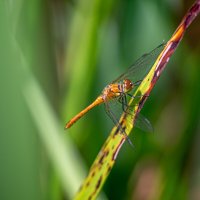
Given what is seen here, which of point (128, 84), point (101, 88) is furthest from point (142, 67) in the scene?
point (101, 88)

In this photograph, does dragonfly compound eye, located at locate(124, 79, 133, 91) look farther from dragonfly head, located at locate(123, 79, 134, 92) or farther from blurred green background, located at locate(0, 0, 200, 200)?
blurred green background, located at locate(0, 0, 200, 200)

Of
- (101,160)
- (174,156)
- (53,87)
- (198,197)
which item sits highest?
(53,87)

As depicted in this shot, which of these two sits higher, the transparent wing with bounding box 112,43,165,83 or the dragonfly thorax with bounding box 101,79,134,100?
the transparent wing with bounding box 112,43,165,83

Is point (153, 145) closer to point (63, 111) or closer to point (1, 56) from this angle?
point (63, 111)

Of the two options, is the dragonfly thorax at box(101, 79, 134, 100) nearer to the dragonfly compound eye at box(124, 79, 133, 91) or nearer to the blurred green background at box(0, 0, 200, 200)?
the dragonfly compound eye at box(124, 79, 133, 91)

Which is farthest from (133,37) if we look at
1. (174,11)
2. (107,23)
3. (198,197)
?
(198,197)

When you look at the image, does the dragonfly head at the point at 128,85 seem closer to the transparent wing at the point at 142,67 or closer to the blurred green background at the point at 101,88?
the transparent wing at the point at 142,67

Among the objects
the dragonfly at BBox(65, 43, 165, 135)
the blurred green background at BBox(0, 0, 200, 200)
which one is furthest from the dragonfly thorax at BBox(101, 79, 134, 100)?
the blurred green background at BBox(0, 0, 200, 200)

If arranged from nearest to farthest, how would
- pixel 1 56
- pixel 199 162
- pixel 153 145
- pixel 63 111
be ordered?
pixel 1 56 → pixel 63 111 → pixel 153 145 → pixel 199 162

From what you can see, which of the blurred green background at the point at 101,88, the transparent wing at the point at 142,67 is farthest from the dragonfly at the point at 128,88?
the blurred green background at the point at 101,88
